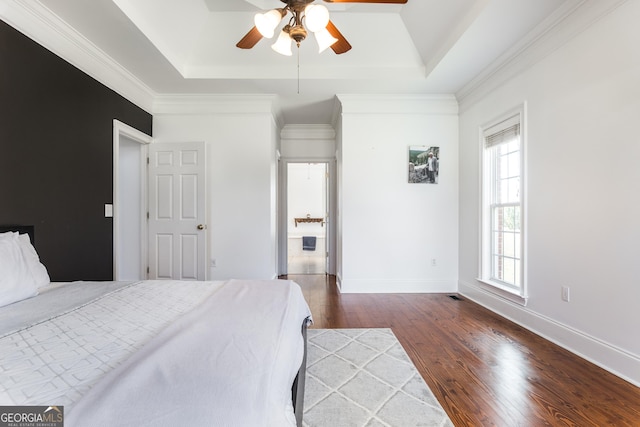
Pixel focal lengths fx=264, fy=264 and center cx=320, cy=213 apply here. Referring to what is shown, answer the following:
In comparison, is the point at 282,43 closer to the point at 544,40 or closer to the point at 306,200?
the point at 544,40

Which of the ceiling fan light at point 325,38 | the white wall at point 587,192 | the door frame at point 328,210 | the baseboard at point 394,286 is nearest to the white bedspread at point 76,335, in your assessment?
the ceiling fan light at point 325,38

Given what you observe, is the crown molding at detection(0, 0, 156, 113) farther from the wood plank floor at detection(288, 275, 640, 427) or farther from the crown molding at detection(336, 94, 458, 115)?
the wood plank floor at detection(288, 275, 640, 427)

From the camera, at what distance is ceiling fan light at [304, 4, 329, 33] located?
170 centimetres

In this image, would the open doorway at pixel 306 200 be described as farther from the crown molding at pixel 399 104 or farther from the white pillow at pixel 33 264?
the white pillow at pixel 33 264

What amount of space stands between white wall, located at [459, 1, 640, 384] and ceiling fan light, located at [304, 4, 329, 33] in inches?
79.7

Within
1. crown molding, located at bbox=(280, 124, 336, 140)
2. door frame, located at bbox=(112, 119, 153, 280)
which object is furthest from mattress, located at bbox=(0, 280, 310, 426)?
crown molding, located at bbox=(280, 124, 336, 140)

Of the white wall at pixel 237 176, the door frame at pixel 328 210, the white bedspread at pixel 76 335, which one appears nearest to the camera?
the white bedspread at pixel 76 335

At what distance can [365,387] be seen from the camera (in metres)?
1.66

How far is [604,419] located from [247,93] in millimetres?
4353

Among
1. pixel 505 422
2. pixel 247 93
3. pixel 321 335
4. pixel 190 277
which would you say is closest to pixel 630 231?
pixel 505 422

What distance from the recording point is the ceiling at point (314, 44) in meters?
2.26

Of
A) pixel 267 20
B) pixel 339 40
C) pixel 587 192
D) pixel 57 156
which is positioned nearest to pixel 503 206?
pixel 587 192

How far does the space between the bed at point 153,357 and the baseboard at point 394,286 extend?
2349 millimetres

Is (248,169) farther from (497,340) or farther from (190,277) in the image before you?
(497,340)
